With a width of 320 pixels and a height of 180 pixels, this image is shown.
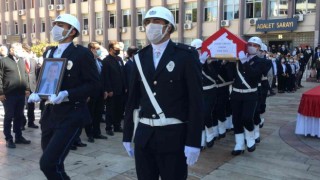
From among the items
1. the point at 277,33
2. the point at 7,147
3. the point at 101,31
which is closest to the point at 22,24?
the point at 101,31

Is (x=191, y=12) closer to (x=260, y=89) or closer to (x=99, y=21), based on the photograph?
(x=99, y=21)

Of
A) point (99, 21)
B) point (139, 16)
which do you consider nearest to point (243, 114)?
point (139, 16)

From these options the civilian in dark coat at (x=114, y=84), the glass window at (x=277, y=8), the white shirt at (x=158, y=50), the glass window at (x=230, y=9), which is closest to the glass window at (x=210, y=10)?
the glass window at (x=230, y=9)

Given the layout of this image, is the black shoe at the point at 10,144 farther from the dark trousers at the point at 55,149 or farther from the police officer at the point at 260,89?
the police officer at the point at 260,89

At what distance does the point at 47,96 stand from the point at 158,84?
53.2 inches

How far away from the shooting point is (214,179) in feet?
16.0

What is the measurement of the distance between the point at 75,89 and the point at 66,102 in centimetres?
18

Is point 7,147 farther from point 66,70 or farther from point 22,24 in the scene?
point 22,24

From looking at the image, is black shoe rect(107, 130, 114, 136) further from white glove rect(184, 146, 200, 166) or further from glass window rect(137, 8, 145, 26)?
glass window rect(137, 8, 145, 26)

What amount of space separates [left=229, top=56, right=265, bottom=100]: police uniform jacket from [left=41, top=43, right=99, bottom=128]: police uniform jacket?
3.08 metres

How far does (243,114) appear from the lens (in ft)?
19.9

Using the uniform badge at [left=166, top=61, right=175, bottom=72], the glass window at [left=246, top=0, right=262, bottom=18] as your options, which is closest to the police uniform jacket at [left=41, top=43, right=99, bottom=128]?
the uniform badge at [left=166, top=61, right=175, bottom=72]

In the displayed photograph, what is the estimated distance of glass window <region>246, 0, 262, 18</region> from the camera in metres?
29.3

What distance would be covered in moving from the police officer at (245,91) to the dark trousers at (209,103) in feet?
1.71
